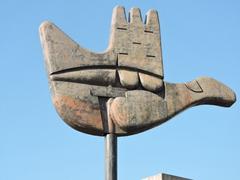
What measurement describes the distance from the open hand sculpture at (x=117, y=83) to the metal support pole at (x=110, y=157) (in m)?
0.13

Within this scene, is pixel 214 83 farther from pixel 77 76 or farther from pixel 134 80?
pixel 77 76

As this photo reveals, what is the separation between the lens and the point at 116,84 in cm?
1102

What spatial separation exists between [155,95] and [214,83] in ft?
4.26

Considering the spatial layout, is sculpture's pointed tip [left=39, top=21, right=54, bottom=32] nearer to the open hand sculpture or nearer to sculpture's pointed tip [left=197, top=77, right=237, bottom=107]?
the open hand sculpture

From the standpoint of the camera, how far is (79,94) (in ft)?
34.9

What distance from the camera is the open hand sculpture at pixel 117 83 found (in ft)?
34.8

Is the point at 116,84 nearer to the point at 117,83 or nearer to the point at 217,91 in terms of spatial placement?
the point at 117,83

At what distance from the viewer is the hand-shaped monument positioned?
418 inches

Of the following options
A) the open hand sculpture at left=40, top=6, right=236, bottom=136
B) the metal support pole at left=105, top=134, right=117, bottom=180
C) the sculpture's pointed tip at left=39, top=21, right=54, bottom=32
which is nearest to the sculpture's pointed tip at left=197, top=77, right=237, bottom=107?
the open hand sculpture at left=40, top=6, right=236, bottom=136

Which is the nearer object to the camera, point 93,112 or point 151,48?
point 93,112

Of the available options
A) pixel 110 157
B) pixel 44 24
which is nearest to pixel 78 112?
pixel 110 157

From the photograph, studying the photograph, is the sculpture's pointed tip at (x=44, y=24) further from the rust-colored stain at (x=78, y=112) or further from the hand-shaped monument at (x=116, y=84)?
the rust-colored stain at (x=78, y=112)

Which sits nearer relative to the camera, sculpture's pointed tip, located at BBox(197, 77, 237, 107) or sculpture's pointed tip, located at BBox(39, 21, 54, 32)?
sculpture's pointed tip, located at BBox(39, 21, 54, 32)

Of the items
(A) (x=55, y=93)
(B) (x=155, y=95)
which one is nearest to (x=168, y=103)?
(B) (x=155, y=95)
